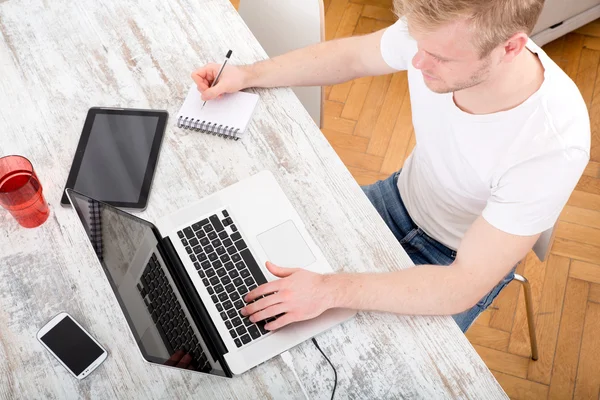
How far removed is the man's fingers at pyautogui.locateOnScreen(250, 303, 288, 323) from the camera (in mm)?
1043

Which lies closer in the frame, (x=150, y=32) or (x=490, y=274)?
(x=490, y=274)

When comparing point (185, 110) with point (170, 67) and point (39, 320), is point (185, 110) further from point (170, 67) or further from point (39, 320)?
point (39, 320)

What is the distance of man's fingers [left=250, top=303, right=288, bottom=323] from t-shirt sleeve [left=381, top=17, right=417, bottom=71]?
0.56 meters

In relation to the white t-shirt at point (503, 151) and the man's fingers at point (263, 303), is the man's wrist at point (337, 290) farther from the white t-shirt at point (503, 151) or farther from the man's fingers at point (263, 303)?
the white t-shirt at point (503, 151)

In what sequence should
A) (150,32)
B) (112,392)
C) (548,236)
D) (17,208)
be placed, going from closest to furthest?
(112,392) → (17,208) → (548,236) → (150,32)

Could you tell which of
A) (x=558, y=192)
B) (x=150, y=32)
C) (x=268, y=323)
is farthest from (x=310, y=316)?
(x=150, y=32)

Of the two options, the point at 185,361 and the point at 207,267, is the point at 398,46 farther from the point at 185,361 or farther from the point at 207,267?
the point at 185,361

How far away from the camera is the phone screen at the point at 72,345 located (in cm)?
104

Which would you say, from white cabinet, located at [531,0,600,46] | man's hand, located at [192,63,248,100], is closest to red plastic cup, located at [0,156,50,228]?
man's hand, located at [192,63,248,100]

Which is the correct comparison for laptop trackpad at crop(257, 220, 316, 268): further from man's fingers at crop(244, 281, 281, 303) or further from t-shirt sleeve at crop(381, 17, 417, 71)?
t-shirt sleeve at crop(381, 17, 417, 71)

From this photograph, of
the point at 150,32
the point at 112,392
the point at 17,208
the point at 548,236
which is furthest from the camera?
the point at 150,32

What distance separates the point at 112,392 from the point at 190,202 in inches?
14.1

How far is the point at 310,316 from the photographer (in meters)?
1.04

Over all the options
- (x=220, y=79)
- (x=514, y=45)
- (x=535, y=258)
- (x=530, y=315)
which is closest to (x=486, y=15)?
(x=514, y=45)
